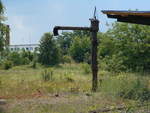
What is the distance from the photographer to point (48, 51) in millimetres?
75875

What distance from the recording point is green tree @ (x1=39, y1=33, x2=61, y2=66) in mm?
75875

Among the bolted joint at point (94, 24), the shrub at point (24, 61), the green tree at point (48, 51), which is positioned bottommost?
the shrub at point (24, 61)

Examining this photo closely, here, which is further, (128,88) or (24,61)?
(24,61)

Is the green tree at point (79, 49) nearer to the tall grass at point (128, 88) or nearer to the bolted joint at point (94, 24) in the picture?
the bolted joint at point (94, 24)

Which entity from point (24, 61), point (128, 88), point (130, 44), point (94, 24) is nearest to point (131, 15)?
point (128, 88)

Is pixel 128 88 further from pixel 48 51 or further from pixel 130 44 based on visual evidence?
pixel 48 51

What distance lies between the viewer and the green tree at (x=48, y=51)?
249 ft

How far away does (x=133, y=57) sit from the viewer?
3641 centimetres

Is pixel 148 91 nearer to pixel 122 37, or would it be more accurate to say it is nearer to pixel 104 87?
pixel 104 87

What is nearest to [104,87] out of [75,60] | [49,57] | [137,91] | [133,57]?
[137,91]

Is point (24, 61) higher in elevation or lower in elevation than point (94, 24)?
lower

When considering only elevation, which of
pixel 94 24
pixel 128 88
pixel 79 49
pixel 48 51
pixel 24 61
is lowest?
pixel 24 61

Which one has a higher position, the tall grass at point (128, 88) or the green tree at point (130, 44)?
the green tree at point (130, 44)

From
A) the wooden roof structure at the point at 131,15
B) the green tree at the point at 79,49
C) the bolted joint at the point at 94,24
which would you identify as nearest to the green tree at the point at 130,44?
the bolted joint at the point at 94,24
